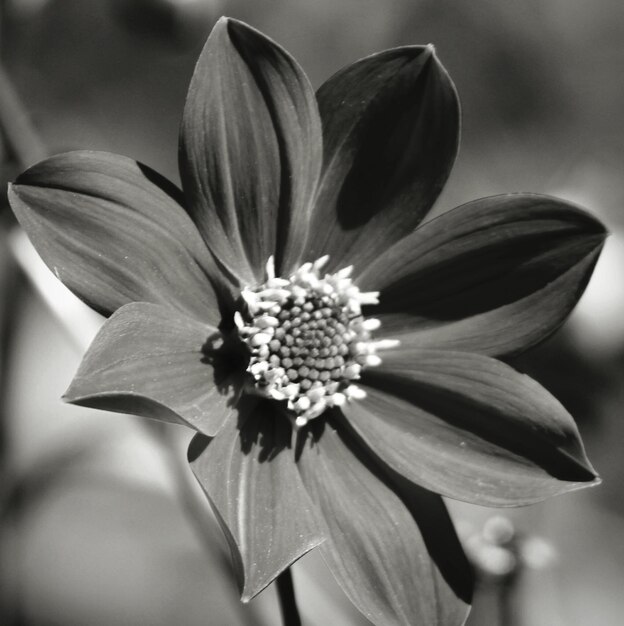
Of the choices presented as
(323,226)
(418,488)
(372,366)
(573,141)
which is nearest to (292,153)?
(323,226)

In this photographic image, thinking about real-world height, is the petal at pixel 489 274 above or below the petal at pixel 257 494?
above

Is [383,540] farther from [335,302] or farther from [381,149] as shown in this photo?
[381,149]

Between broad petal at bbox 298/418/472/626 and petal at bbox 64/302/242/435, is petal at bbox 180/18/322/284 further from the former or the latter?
broad petal at bbox 298/418/472/626

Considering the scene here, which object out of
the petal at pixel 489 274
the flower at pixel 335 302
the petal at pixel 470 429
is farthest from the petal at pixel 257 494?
the petal at pixel 489 274

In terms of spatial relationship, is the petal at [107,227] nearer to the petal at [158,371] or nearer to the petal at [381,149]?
the petal at [158,371]

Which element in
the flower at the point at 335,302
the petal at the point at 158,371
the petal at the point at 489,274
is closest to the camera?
the petal at the point at 158,371

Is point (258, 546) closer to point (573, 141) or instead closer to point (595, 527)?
point (595, 527)

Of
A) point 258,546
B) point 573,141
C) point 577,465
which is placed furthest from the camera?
point 573,141
